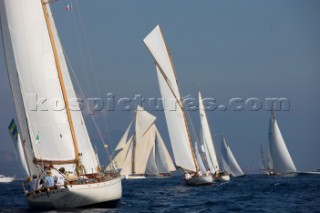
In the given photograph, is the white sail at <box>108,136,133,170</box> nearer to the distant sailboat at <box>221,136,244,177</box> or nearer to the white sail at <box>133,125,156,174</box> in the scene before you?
the white sail at <box>133,125,156,174</box>

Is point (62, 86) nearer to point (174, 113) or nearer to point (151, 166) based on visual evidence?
point (174, 113)

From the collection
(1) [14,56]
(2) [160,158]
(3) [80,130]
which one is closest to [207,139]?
(2) [160,158]

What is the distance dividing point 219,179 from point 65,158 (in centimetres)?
5525

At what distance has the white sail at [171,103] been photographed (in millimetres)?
84625

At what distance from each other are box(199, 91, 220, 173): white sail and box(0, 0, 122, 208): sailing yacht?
57.9 m

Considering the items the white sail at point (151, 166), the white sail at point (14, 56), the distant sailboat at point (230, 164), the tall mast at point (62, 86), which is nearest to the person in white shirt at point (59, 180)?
the tall mast at point (62, 86)

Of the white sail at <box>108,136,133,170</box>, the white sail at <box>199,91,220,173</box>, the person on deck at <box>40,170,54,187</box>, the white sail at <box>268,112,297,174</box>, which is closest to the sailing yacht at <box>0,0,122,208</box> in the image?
the person on deck at <box>40,170,54,187</box>

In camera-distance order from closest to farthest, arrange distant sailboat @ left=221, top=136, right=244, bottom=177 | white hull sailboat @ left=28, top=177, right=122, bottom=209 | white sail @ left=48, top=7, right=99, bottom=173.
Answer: white hull sailboat @ left=28, top=177, right=122, bottom=209
white sail @ left=48, top=7, right=99, bottom=173
distant sailboat @ left=221, top=136, right=244, bottom=177

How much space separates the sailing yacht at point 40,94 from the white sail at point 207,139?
57.9 m

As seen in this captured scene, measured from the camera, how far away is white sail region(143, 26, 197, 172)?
84.6m

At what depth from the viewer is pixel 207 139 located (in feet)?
351

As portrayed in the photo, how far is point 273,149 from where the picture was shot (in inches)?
4884

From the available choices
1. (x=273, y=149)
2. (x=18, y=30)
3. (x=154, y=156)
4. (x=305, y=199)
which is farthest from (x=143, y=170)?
(x=18, y=30)

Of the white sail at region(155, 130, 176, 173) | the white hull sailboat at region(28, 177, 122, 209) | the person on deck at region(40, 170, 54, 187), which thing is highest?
the white sail at region(155, 130, 176, 173)
